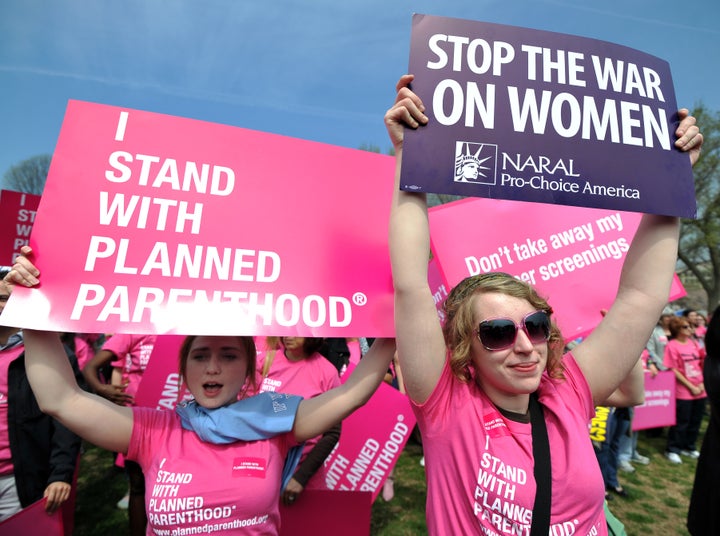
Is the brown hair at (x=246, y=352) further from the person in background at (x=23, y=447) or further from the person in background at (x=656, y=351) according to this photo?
the person in background at (x=656, y=351)

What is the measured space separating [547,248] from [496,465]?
64.5 inches

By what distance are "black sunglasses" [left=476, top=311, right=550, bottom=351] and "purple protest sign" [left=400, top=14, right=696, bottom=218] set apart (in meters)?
0.43

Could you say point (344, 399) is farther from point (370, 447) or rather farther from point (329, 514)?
point (370, 447)

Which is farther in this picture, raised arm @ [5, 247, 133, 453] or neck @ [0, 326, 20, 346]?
neck @ [0, 326, 20, 346]

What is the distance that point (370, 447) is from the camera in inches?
133

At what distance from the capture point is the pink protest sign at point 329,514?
205 cm

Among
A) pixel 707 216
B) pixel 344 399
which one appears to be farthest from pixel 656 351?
pixel 707 216

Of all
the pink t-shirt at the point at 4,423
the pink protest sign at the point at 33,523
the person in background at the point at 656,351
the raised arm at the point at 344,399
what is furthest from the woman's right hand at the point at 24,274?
the person in background at the point at 656,351

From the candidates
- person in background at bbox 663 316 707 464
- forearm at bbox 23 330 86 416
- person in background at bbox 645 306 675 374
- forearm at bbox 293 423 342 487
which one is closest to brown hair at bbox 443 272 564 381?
forearm at bbox 23 330 86 416

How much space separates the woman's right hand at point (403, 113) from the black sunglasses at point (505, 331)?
2.22 ft

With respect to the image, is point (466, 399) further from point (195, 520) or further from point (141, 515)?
point (141, 515)

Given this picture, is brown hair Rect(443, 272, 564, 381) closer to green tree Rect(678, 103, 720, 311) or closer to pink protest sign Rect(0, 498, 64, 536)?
pink protest sign Rect(0, 498, 64, 536)

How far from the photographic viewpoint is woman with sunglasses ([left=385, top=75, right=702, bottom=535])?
53.6 inches

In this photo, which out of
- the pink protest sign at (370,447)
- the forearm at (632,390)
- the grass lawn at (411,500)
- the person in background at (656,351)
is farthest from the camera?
the person in background at (656,351)
